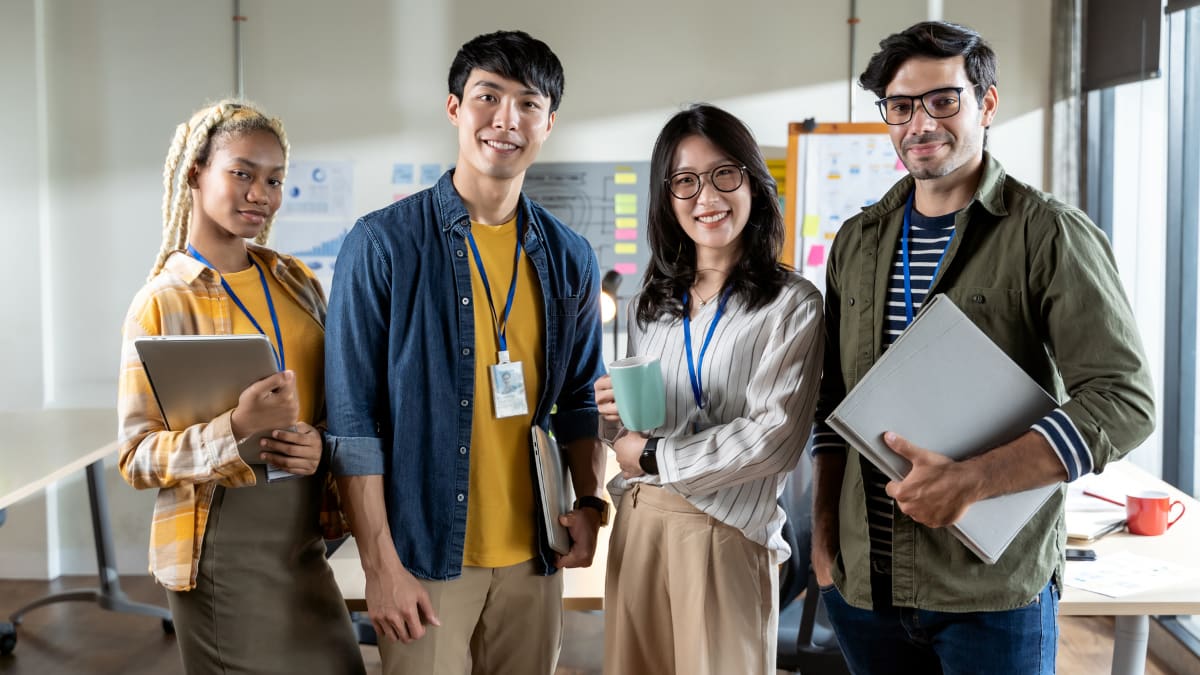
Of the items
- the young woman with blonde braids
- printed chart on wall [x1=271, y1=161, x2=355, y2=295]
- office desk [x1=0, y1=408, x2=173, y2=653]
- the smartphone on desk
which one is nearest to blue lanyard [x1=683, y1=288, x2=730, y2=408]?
the young woman with blonde braids

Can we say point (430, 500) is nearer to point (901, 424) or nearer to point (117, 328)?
point (901, 424)


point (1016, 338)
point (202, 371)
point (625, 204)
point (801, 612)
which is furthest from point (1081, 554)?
A: point (625, 204)

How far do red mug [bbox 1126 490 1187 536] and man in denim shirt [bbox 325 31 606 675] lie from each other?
144 cm

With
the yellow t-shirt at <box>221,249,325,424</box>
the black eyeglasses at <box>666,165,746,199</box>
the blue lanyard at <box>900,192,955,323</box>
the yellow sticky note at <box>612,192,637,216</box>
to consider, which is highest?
the yellow sticky note at <box>612,192,637,216</box>

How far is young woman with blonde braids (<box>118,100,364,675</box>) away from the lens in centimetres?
161

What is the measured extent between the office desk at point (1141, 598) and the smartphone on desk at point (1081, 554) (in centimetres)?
2

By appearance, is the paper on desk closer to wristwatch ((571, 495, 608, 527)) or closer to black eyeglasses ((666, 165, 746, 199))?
wristwatch ((571, 495, 608, 527))

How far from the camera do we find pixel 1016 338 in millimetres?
1438

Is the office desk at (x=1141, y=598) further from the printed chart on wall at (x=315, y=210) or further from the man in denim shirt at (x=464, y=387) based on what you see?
the printed chart on wall at (x=315, y=210)

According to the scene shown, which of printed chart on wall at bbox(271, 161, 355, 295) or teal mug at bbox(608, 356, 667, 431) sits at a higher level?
printed chart on wall at bbox(271, 161, 355, 295)

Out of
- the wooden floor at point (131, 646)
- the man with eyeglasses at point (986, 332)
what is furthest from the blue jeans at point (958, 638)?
the wooden floor at point (131, 646)

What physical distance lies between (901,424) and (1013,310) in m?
0.28

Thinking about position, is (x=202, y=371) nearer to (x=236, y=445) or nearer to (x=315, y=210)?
(x=236, y=445)

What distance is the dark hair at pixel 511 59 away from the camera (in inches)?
67.4
